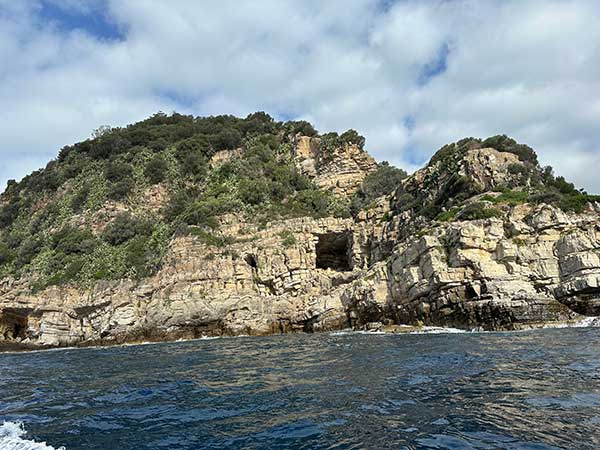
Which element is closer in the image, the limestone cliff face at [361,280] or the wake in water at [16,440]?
the wake in water at [16,440]

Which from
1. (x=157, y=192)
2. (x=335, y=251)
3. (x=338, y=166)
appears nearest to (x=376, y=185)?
(x=338, y=166)

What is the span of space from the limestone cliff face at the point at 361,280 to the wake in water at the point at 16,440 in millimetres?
21154

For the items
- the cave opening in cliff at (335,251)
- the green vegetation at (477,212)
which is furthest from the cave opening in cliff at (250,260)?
the green vegetation at (477,212)

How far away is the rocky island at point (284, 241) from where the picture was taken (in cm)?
2562

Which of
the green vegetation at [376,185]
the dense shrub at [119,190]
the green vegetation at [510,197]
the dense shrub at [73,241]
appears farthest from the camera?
the dense shrub at [119,190]

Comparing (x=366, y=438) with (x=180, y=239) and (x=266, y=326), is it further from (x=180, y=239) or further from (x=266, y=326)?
(x=180, y=239)

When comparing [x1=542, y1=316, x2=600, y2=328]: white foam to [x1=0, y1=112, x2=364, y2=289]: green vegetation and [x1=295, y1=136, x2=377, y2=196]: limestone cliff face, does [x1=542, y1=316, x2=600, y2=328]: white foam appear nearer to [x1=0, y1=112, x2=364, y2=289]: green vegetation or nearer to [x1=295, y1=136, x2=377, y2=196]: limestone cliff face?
[x1=0, y1=112, x2=364, y2=289]: green vegetation

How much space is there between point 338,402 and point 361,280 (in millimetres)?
23888

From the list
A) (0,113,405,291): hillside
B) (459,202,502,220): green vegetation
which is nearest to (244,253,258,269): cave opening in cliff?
(0,113,405,291): hillside

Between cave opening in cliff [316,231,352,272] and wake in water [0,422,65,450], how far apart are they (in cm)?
3513

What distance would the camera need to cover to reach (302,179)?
5547 cm

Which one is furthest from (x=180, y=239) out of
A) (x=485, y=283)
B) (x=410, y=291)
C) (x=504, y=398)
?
(x=504, y=398)

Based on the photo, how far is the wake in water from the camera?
22.5 ft

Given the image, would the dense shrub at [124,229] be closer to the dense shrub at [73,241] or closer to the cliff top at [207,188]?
the cliff top at [207,188]
